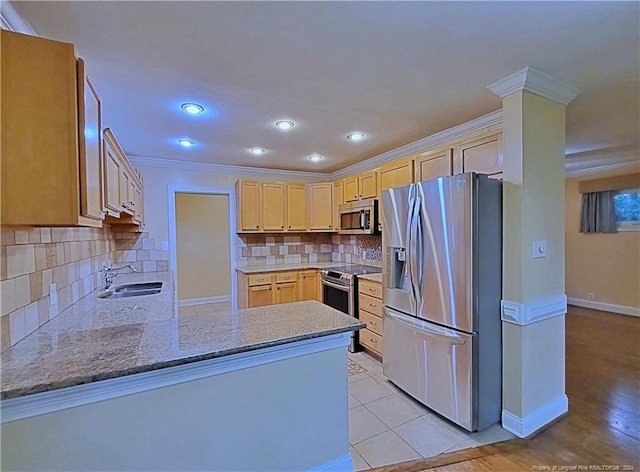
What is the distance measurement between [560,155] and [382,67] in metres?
1.56

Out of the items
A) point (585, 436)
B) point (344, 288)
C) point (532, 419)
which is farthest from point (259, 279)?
point (585, 436)

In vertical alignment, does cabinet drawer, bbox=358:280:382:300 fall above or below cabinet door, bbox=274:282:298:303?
above

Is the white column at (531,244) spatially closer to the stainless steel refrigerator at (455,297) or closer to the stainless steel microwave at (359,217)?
the stainless steel refrigerator at (455,297)

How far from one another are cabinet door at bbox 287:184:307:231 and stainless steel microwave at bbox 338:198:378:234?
2.12 feet

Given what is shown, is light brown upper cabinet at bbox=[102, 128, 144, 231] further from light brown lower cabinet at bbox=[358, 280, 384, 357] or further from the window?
the window

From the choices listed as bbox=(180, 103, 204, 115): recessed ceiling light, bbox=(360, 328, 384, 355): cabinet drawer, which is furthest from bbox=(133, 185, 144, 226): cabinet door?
bbox=(360, 328, 384, 355): cabinet drawer

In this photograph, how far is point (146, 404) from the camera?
4.21ft

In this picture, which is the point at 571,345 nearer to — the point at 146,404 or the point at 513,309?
the point at 513,309

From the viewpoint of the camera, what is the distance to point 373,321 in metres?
3.45

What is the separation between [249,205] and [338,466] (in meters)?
3.52

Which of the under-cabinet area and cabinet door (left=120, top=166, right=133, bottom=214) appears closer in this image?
the under-cabinet area

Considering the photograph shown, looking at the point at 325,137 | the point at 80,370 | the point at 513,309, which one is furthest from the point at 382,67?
the point at 80,370

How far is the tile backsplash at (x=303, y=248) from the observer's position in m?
4.73

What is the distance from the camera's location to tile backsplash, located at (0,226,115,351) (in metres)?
1.32
